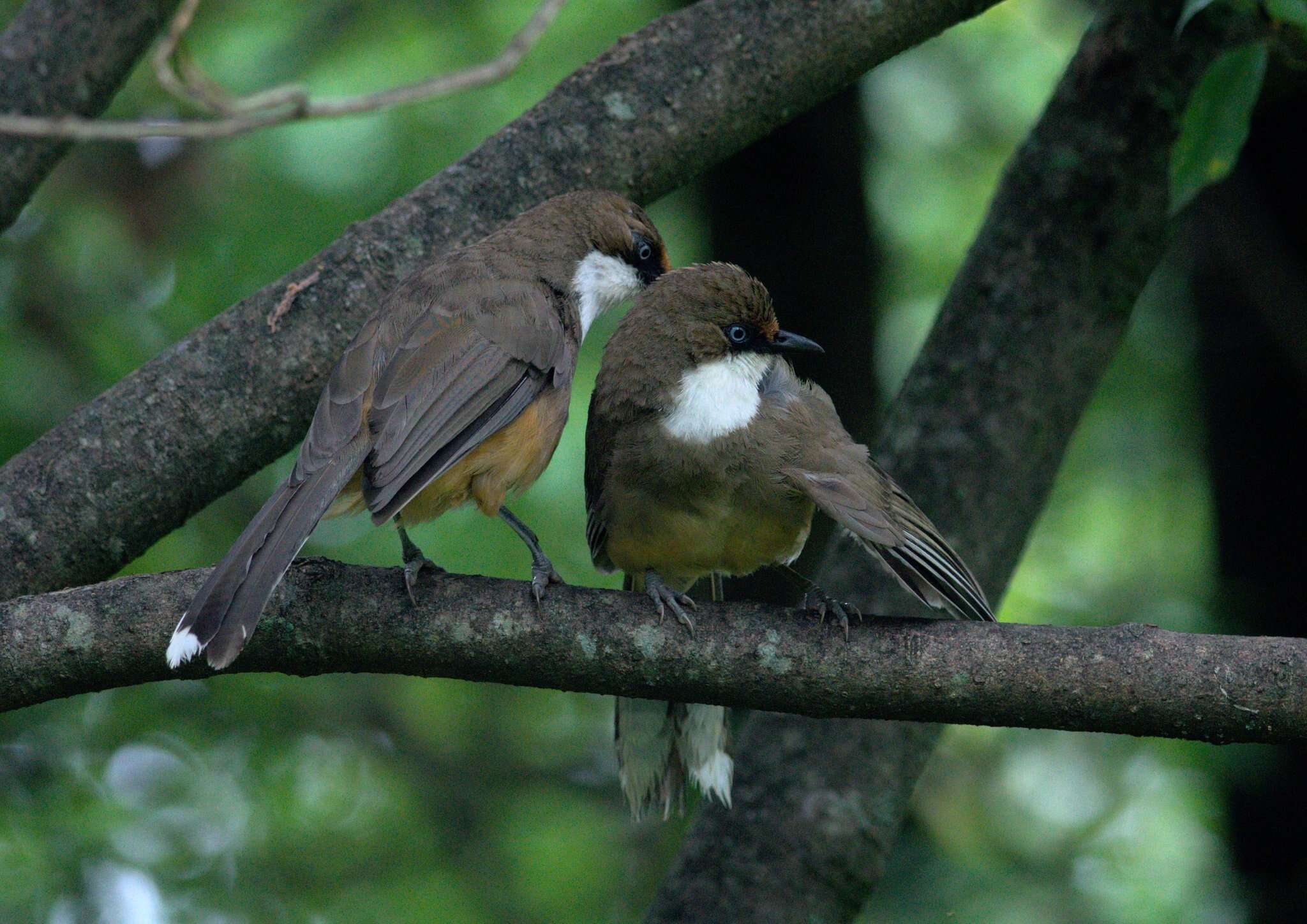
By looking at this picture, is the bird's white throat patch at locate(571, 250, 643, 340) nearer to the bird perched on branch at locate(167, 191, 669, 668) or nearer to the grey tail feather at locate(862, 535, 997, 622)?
the bird perched on branch at locate(167, 191, 669, 668)

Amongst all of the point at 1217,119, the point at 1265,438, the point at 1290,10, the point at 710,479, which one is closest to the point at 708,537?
the point at 710,479

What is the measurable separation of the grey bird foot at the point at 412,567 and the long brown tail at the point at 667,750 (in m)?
0.91

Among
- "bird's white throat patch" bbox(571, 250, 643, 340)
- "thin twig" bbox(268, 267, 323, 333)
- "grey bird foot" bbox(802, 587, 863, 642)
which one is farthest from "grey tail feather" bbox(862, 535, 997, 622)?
"thin twig" bbox(268, 267, 323, 333)

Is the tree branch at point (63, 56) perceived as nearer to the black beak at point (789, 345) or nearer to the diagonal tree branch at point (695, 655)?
the diagonal tree branch at point (695, 655)

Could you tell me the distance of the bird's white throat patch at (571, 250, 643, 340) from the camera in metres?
4.82

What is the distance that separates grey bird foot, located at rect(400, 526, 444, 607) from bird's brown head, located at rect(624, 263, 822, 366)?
108 centimetres

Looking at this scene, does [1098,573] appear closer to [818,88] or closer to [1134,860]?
[1134,860]

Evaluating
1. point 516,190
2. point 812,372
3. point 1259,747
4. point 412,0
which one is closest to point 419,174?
point 412,0

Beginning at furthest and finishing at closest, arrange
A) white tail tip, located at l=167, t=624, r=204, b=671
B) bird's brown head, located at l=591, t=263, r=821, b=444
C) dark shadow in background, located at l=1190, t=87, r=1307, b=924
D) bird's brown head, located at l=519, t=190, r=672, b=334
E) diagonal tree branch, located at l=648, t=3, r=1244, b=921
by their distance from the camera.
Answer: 1. dark shadow in background, located at l=1190, t=87, r=1307, b=924
2. diagonal tree branch, located at l=648, t=3, r=1244, b=921
3. bird's brown head, located at l=519, t=190, r=672, b=334
4. bird's brown head, located at l=591, t=263, r=821, b=444
5. white tail tip, located at l=167, t=624, r=204, b=671

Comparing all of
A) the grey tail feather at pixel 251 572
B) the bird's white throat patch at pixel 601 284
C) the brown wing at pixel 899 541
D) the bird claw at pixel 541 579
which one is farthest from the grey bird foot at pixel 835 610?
the bird's white throat patch at pixel 601 284

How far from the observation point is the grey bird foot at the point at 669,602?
3.42 m

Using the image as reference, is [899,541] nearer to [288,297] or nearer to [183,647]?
[183,647]

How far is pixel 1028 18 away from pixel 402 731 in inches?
228

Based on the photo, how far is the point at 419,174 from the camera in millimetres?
7195
